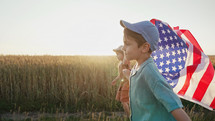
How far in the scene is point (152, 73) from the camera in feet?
5.20

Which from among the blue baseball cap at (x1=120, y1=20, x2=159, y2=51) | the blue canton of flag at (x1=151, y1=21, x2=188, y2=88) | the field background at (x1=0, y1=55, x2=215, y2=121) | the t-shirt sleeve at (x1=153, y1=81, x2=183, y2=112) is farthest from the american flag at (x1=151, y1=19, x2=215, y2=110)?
the field background at (x1=0, y1=55, x2=215, y2=121)

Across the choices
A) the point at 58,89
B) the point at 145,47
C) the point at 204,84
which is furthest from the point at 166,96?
the point at 58,89

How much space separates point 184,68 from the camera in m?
3.36

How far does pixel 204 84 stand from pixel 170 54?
26.7 inches

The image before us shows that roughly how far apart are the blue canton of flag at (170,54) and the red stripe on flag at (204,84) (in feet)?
1.14

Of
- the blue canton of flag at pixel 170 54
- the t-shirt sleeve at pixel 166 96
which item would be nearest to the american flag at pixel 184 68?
the blue canton of flag at pixel 170 54

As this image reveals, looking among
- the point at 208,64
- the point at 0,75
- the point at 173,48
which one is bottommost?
the point at 0,75

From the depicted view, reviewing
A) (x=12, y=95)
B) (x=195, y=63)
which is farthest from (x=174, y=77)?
(x=12, y=95)

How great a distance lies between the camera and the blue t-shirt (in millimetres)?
1487

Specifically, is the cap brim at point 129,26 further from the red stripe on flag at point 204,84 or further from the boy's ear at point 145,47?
the red stripe on flag at point 204,84

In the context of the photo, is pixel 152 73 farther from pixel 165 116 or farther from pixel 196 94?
pixel 196 94

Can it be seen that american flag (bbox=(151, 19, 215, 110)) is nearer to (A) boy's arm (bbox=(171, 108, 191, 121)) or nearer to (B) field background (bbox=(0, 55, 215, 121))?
(A) boy's arm (bbox=(171, 108, 191, 121))

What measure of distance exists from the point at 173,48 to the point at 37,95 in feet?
15.3

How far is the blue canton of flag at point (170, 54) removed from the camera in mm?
3346
